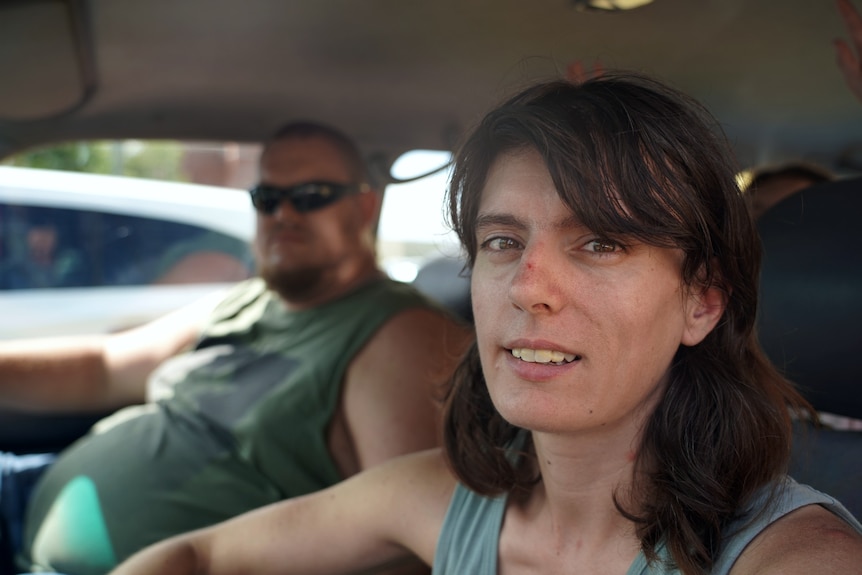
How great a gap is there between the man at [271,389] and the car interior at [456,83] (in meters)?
0.25

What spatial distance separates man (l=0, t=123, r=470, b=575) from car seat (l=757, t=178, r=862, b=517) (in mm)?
633

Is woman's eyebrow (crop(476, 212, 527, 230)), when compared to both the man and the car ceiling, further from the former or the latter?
the man

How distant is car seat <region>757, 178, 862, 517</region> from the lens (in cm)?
149

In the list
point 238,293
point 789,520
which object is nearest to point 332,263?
point 238,293

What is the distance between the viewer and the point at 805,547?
107 centimetres

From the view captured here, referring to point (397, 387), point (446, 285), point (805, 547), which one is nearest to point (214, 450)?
point (397, 387)

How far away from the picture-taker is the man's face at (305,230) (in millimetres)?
2688

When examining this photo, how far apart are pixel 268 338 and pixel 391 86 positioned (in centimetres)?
87

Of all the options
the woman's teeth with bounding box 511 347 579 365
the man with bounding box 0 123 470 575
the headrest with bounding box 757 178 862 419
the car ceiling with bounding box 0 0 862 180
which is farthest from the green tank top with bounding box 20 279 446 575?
the woman's teeth with bounding box 511 347 579 365

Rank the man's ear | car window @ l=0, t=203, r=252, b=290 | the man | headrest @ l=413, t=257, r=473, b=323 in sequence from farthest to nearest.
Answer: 1. car window @ l=0, t=203, r=252, b=290
2. headrest @ l=413, t=257, r=473, b=323
3. the man
4. the man's ear

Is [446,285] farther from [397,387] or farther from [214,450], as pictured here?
[214,450]

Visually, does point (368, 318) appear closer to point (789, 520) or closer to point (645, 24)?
point (645, 24)

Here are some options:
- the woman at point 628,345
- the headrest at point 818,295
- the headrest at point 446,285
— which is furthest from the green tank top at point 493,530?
the headrest at point 446,285

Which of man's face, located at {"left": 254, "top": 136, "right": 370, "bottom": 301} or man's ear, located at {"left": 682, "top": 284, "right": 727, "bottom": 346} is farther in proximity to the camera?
man's face, located at {"left": 254, "top": 136, "right": 370, "bottom": 301}
